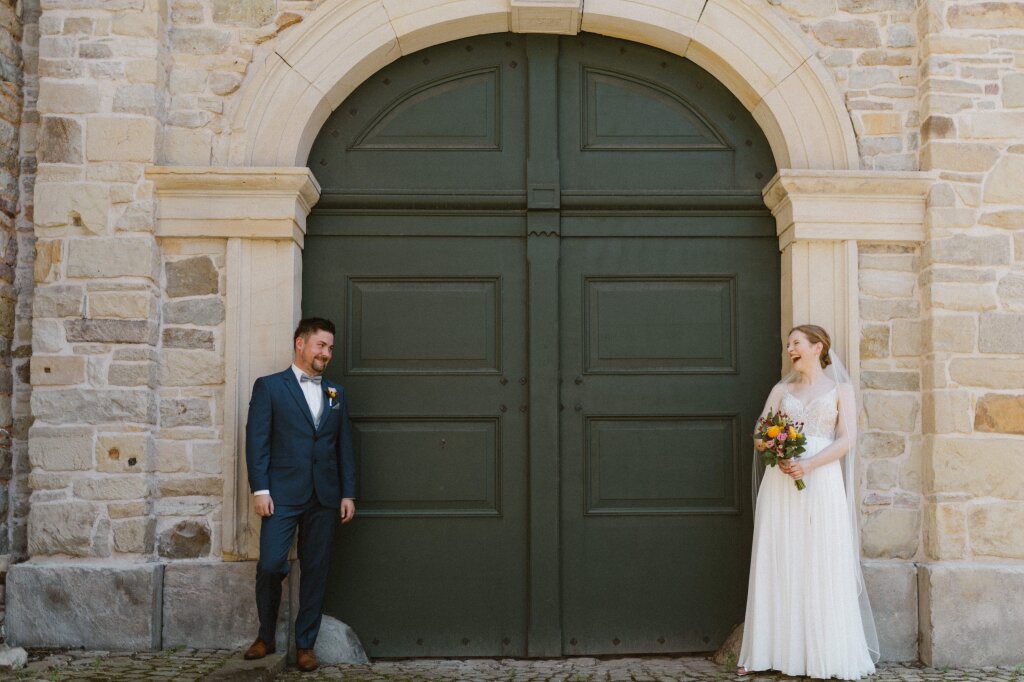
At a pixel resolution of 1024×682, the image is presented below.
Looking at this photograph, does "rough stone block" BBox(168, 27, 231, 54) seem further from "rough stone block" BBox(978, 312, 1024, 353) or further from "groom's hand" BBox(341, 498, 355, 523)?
"rough stone block" BBox(978, 312, 1024, 353)

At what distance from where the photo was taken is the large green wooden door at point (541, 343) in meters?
5.52

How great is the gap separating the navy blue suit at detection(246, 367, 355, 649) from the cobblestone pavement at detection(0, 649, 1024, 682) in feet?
1.10

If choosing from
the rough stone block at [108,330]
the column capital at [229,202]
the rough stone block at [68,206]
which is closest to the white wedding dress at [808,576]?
the column capital at [229,202]

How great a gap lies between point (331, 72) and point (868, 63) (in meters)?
2.88

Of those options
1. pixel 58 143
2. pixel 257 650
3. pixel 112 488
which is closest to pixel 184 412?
pixel 112 488

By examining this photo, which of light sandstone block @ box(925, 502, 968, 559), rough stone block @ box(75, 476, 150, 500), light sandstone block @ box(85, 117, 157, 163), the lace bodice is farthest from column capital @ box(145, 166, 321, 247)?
light sandstone block @ box(925, 502, 968, 559)

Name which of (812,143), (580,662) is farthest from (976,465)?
(580,662)

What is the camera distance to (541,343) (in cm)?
555

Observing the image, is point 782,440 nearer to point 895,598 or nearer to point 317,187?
point 895,598

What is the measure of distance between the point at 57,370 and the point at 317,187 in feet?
5.34

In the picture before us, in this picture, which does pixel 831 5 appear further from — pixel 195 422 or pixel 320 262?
pixel 195 422

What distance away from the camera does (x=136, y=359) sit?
5.19 meters

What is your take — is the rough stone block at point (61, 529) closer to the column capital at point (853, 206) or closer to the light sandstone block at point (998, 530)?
the column capital at point (853, 206)

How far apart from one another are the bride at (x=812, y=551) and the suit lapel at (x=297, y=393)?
228 cm
